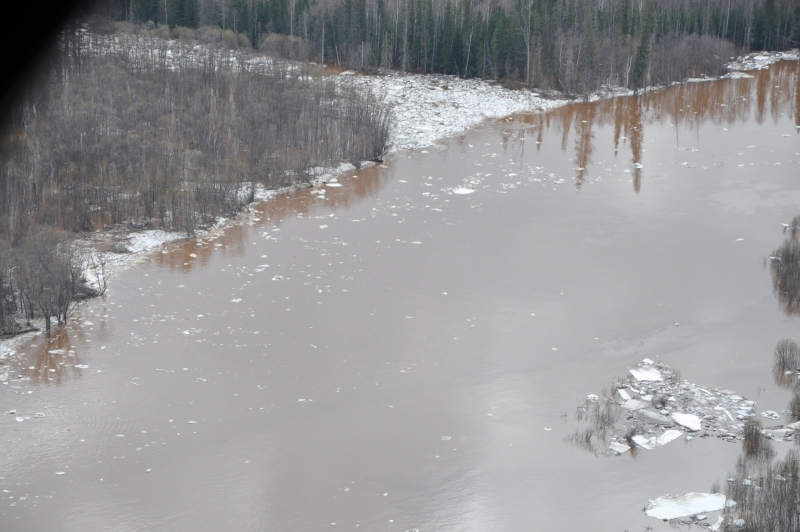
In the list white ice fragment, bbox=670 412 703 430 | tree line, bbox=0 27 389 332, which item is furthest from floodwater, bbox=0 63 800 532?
tree line, bbox=0 27 389 332

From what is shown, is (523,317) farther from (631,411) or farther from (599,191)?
(599,191)

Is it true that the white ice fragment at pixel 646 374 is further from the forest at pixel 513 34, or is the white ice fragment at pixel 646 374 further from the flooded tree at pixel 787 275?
the forest at pixel 513 34

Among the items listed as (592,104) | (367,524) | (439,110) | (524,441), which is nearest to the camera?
(367,524)

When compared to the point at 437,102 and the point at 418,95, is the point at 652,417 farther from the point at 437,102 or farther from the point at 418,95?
the point at 418,95

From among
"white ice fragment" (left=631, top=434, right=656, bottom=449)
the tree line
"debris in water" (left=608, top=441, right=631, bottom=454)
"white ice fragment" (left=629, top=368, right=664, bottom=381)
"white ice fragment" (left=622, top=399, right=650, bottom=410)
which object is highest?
the tree line

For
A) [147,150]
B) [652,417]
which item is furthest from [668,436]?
[147,150]

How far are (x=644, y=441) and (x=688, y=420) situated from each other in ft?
2.33

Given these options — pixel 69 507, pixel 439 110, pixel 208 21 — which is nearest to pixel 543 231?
pixel 69 507

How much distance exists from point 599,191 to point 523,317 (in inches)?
324

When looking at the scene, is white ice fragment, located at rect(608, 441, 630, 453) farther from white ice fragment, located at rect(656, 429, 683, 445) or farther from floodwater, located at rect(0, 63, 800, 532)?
white ice fragment, located at rect(656, 429, 683, 445)

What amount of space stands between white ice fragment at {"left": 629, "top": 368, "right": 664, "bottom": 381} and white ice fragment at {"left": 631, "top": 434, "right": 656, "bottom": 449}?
1460 millimetres

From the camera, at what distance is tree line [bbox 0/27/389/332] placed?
39.6 ft

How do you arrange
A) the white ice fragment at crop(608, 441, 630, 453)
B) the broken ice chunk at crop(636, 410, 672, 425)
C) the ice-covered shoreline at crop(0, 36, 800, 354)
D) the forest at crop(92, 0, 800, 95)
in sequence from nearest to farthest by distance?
1. the white ice fragment at crop(608, 441, 630, 453)
2. the broken ice chunk at crop(636, 410, 672, 425)
3. the ice-covered shoreline at crop(0, 36, 800, 354)
4. the forest at crop(92, 0, 800, 95)

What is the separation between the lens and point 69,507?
7.55 meters
